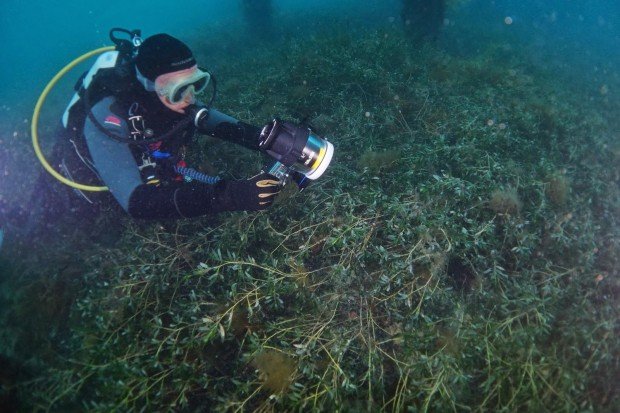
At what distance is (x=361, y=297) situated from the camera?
3607 millimetres

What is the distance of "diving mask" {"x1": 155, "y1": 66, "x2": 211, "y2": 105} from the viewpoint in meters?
3.86

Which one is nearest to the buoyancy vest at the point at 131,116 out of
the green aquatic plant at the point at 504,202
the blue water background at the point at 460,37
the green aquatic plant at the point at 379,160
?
the green aquatic plant at the point at 379,160

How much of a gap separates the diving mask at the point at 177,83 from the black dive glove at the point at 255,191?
4.35 ft

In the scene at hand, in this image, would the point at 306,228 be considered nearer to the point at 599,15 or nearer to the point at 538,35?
the point at 538,35

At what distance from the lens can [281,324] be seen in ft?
11.3

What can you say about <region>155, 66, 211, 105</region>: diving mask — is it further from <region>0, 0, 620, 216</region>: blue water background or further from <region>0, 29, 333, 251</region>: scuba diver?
<region>0, 0, 620, 216</region>: blue water background

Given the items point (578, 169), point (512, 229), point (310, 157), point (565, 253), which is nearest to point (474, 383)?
point (512, 229)

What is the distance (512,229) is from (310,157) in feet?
9.00

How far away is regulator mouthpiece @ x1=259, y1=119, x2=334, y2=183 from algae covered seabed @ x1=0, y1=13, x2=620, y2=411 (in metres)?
0.89

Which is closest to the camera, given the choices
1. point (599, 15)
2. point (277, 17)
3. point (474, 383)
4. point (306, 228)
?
point (474, 383)

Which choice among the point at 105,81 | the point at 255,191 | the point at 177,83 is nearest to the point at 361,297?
the point at 255,191

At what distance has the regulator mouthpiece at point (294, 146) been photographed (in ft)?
11.2

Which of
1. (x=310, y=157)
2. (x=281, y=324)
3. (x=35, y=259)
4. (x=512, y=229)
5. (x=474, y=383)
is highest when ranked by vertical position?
(x=310, y=157)

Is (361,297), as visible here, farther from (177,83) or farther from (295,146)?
(177,83)
